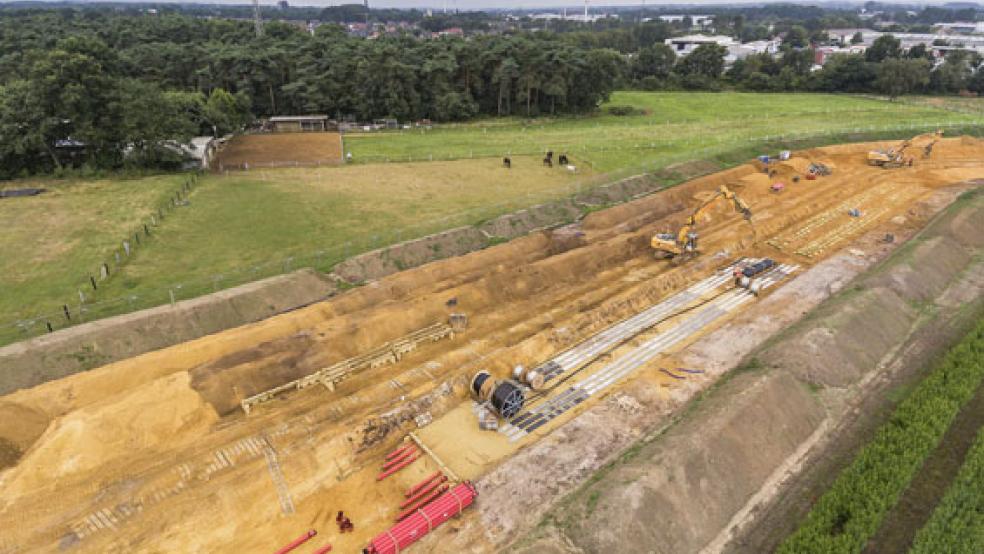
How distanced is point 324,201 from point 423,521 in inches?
1344

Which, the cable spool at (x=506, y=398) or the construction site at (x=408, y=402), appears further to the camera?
the cable spool at (x=506, y=398)

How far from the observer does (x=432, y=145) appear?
6819 centimetres

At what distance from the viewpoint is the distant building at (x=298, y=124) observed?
7612 cm

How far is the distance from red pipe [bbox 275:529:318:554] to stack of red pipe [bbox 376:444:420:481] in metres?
2.96

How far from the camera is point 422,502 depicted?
19.0 metres

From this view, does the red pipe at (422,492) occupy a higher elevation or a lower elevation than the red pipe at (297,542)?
higher

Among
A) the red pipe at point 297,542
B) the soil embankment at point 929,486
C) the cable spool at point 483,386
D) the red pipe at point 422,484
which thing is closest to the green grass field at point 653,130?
the soil embankment at point 929,486

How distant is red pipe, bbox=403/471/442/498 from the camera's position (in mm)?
Answer: 19438

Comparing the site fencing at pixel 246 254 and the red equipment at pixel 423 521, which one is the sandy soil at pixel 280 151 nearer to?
the site fencing at pixel 246 254

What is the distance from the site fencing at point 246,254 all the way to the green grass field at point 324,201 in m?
0.12

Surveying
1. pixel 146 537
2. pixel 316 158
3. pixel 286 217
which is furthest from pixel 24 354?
pixel 316 158

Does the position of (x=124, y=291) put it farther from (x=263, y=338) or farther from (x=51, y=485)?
(x=51, y=485)

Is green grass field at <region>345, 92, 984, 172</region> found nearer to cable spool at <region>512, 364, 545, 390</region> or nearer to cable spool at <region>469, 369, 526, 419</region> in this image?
cable spool at <region>512, 364, 545, 390</region>

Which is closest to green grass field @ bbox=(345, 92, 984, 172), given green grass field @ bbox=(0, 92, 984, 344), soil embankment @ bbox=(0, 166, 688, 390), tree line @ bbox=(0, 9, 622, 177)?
green grass field @ bbox=(0, 92, 984, 344)
